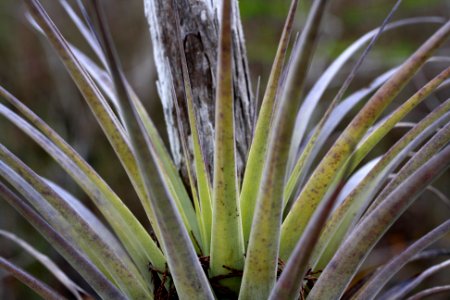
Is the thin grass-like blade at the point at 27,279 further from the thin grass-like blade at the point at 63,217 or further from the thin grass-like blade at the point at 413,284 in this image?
the thin grass-like blade at the point at 413,284

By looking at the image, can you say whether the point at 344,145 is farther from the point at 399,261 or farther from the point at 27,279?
the point at 27,279

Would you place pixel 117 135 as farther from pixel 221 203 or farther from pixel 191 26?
pixel 191 26

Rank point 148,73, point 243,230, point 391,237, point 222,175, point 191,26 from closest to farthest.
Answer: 1. point 222,175
2. point 243,230
3. point 191,26
4. point 148,73
5. point 391,237

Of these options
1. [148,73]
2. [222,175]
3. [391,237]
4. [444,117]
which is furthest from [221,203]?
[391,237]

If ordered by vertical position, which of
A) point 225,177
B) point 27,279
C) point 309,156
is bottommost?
point 27,279

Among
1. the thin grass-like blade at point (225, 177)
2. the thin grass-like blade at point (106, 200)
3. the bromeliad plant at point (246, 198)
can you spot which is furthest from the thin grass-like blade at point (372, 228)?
the thin grass-like blade at point (106, 200)

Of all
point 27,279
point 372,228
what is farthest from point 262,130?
point 27,279

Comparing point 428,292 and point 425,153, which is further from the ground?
point 425,153
